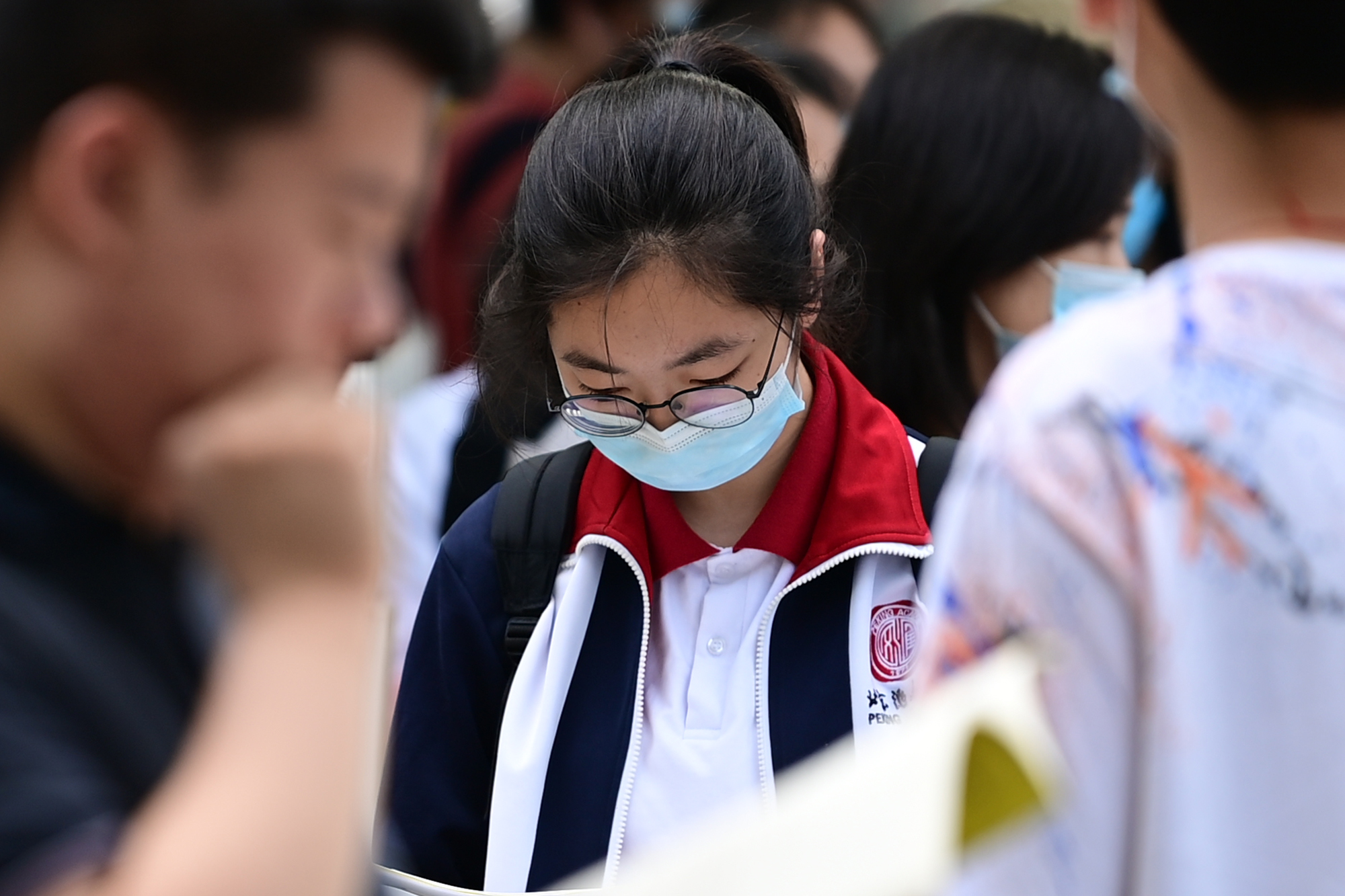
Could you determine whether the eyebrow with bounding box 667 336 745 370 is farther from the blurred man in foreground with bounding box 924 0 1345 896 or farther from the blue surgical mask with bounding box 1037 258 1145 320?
the blurred man in foreground with bounding box 924 0 1345 896

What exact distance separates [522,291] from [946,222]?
92 cm

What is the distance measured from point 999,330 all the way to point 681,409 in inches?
35.1

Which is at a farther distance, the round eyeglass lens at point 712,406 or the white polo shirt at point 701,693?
the round eyeglass lens at point 712,406

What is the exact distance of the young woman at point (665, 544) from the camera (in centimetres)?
196

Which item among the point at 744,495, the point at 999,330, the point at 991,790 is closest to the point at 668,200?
the point at 744,495

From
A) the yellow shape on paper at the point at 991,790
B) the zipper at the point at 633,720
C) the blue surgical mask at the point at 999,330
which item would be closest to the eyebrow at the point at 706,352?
the zipper at the point at 633,720

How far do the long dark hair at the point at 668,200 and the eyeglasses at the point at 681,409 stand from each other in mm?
141

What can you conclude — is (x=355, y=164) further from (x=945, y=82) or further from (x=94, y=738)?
(x=945, y=82)

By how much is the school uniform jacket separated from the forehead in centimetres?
26

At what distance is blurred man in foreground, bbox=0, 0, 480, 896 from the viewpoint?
78 cm

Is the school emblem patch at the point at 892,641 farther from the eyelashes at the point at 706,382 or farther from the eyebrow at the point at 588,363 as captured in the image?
the eyebrow at the point at 588,363

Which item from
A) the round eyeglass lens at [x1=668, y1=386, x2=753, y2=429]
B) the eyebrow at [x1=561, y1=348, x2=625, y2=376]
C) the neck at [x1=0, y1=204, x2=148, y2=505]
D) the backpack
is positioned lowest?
the backpack

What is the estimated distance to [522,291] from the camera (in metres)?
2.15

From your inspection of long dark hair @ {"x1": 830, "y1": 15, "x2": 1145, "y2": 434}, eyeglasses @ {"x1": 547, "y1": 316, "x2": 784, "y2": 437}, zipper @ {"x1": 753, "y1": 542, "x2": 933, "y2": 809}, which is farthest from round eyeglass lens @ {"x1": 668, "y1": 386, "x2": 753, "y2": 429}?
long dark hair @ {"x1": 830, "y1": 15, "x2": 1145, "y2": 434}
